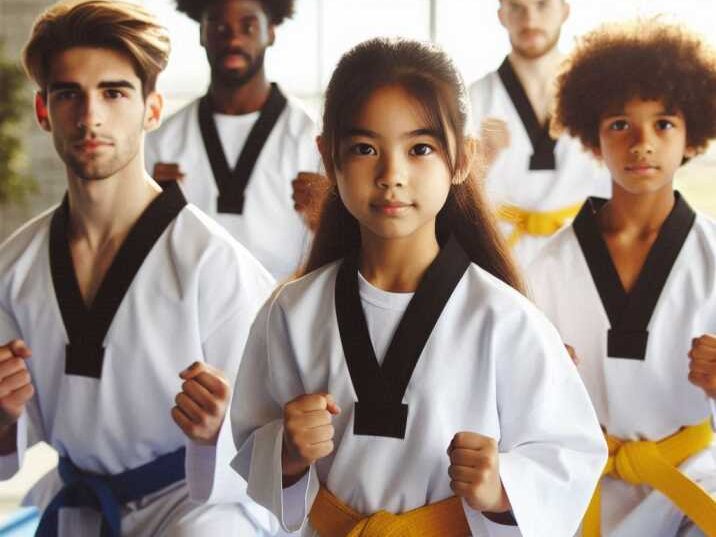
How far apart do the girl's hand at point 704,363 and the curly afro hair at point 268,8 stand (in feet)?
6.91

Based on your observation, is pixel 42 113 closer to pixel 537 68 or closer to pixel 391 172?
pixel 391 172

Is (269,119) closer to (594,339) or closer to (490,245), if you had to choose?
(594,339)

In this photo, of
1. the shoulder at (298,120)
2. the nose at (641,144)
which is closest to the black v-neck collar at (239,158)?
the shoulder at (298,120)

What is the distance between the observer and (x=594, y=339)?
2.71m

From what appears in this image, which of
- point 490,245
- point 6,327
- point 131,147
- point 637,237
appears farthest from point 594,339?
point 6,327

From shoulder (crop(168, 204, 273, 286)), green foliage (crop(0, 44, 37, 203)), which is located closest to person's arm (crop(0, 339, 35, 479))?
shoulder (crop(168, 204, 273, 286))

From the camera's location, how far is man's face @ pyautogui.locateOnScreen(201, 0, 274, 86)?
3.90 m

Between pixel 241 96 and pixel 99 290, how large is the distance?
1570 millimetres

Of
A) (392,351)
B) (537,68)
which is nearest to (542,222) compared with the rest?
(537,68)

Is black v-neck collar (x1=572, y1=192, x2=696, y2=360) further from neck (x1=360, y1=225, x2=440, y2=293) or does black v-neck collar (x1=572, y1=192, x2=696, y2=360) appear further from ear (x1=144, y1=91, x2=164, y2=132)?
ear (x1=144, y1=91, x2=164, y2=132)

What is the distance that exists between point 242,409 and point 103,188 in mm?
647

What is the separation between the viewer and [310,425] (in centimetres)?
195

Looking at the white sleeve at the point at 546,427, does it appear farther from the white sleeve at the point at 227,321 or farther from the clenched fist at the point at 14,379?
the clenched fist at the point at 14,379

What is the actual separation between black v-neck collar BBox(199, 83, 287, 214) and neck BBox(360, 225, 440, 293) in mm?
1734
